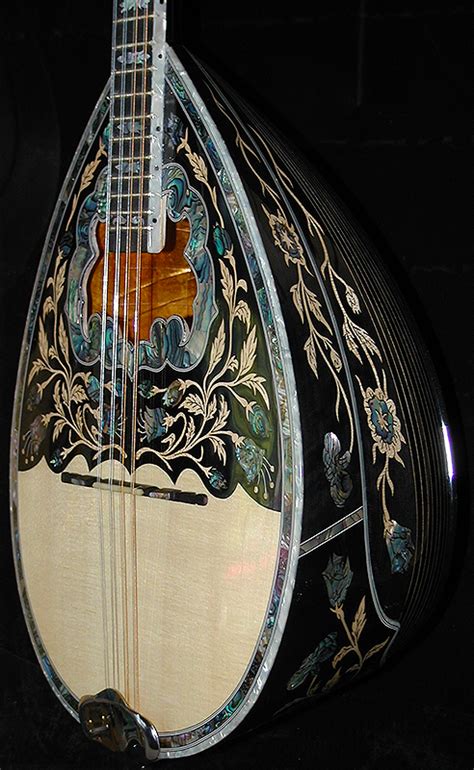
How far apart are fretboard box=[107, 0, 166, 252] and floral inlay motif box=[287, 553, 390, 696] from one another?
13.9 inches

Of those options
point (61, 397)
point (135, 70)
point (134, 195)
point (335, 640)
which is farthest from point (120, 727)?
point (135, 70)

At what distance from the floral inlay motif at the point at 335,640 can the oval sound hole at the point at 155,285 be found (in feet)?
0.90

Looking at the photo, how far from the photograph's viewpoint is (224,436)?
98 centimetres

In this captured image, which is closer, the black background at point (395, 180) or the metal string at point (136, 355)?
the metal string at point (136, 355)

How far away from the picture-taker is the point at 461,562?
120 centimetres

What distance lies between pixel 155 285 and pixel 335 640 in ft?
1.27

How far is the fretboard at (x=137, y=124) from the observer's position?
3.27 feet

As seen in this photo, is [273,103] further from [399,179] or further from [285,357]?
[285,357]

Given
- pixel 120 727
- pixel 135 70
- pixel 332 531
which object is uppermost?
pixel 135 70

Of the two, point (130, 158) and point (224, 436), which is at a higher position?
point (130, 158)

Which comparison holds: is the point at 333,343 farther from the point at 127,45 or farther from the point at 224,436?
the point at 127,45

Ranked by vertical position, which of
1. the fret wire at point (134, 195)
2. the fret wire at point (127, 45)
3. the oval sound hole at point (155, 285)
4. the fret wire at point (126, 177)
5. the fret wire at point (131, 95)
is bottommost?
the oval sound hole at point (155, 285)

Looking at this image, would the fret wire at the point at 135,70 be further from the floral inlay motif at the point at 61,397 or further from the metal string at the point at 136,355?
the floral inlay motif at the point at 61,397

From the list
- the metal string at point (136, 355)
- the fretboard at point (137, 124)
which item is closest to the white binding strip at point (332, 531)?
the metal string at point (136, 355)
